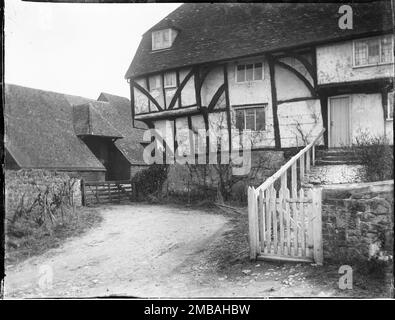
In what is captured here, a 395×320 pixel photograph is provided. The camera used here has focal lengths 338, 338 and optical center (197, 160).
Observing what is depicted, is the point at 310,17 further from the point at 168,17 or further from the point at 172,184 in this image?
the point at 172,184

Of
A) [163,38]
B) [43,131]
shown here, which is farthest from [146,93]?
[43,131]

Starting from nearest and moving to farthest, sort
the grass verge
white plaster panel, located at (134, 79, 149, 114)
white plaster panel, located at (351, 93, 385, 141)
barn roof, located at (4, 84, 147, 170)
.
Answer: the grass verge
barn roof, located at (4, 84, 147, 170)
white plaster panel, located at (351, 93, 385, 141)
white plaster panel, located at (134, 79, 149, 114)

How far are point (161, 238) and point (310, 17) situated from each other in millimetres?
8987

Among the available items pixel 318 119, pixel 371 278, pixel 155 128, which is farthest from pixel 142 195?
pixel 371 278

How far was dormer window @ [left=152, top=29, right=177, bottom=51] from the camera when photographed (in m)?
14.7

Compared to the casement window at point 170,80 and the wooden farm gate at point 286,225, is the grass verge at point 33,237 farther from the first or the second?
the casement window at point 170,80

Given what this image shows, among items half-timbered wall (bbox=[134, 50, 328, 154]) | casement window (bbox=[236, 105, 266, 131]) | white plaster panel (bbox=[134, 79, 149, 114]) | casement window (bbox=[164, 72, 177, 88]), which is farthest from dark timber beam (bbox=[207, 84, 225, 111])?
white plaster panel (bbox=[134, 79, 149, 114])

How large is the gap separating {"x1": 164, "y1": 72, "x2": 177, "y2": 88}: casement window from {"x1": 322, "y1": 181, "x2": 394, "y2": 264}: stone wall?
10165 millimetres

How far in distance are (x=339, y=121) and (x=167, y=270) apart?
27.0ft

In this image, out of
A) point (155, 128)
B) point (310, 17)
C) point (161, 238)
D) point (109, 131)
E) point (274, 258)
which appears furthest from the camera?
point (109, 131)

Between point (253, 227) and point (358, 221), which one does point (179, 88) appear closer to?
point (253, 227)

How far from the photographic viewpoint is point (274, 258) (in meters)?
5.83

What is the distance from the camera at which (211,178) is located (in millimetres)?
12812

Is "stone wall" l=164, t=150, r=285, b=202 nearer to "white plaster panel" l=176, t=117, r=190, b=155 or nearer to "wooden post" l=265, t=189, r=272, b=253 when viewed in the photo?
"white plaster panel" l=176, t=117, r=190, b=155
